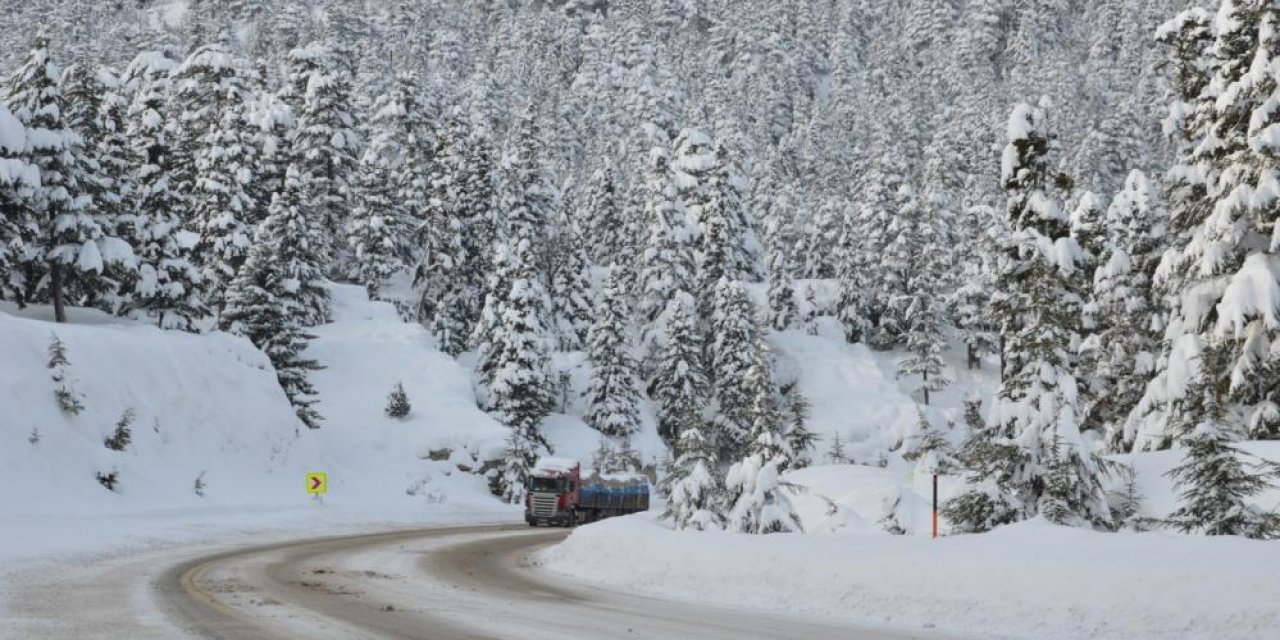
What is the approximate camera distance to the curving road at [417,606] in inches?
450

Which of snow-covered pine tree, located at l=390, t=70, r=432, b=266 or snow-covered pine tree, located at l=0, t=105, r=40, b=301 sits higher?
snow-covered pine tree, located at l=390, t=70, r=432, b=266

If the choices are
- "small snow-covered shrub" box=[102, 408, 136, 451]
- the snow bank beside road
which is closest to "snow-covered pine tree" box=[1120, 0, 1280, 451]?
the snow bank beside road

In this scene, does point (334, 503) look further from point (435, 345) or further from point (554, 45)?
point (554, 45)

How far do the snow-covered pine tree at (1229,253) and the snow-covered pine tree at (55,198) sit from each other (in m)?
36.1

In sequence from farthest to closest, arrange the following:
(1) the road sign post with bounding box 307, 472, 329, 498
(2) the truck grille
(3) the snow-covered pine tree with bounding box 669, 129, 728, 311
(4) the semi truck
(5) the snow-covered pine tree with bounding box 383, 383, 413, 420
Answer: (3) the snow-covered pine tree with bounding box 669, 129, 728, 311 → (5) the snow-covered pine tree with bounding box 383, 383, 413, 420 → (4) the semi truck → (2) the truck grille → (1) the road sign post with bounding box 307, 472, 329, 498

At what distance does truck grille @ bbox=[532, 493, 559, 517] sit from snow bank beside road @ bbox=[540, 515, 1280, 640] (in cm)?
2606

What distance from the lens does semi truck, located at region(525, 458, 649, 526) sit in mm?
43062

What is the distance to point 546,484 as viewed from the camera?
44062 mm

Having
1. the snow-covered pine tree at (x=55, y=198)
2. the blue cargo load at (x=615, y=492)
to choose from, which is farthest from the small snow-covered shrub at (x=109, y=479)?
the blue cargo load at (x=615, y=492)

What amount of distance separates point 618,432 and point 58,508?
39.8 meters

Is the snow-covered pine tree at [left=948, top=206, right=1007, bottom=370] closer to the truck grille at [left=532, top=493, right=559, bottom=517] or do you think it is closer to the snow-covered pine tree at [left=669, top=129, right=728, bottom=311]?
the snow-covered pine tree at [left=669, top=129, right=728, bottom=311]

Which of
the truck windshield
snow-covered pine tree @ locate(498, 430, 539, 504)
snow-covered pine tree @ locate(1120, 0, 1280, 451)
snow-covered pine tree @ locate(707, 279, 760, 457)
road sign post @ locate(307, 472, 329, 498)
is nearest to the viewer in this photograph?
snow-covered pine tree @ locate(1120, 0, 1280, 451)

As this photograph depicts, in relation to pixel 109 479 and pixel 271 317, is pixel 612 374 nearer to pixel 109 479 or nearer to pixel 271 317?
pixel 271 317

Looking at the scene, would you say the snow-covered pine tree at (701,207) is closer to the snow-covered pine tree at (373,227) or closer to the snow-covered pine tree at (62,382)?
the snow-covered pine tree at (373,227)
